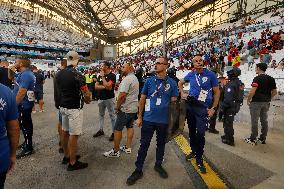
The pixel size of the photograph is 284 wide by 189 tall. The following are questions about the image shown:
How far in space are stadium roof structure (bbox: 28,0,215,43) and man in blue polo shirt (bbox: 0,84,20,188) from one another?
1214 inches

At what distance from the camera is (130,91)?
4.94 m

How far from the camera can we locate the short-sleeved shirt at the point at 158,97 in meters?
3.96

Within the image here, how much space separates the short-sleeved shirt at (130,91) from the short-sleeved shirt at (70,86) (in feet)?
2.49

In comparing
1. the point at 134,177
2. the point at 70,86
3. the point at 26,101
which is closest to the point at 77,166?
the point at 134,177

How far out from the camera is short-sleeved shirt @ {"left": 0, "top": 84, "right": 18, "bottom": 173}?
2.14 m

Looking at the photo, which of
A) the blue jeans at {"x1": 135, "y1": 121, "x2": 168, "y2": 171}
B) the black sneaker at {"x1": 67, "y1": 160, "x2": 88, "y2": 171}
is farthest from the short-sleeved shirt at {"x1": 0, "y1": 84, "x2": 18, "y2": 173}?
the black sneaker at {"x1": 67, "y1": 160, "x2": 88, "y2": 171}

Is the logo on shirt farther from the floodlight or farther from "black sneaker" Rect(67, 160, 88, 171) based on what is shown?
the floodlight

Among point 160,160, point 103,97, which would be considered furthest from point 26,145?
point 160,160

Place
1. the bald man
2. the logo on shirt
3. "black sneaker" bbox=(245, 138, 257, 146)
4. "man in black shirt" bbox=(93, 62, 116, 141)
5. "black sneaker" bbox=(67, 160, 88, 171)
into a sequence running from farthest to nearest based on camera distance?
"man in black shirt" bbox=(93, 62, 116, 141) → "black sneaker" bbox=(245, 138, 257, 146) → the bald man → "black sneaker" bbox=(67, 160, 88, 171) → the logo on shirt

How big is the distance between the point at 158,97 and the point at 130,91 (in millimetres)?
1062

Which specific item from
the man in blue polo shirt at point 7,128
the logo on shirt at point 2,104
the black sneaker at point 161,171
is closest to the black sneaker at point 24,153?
the black sneaker at point 161,171

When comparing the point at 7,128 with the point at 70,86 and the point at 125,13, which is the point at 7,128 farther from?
the point at 125,13

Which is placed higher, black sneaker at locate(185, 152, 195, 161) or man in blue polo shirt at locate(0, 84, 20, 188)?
man in blue polo shirt at locate(0, 84, 20, 188)

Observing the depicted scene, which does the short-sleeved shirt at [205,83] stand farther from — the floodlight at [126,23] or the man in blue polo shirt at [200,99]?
the floodlight at [126,23]
